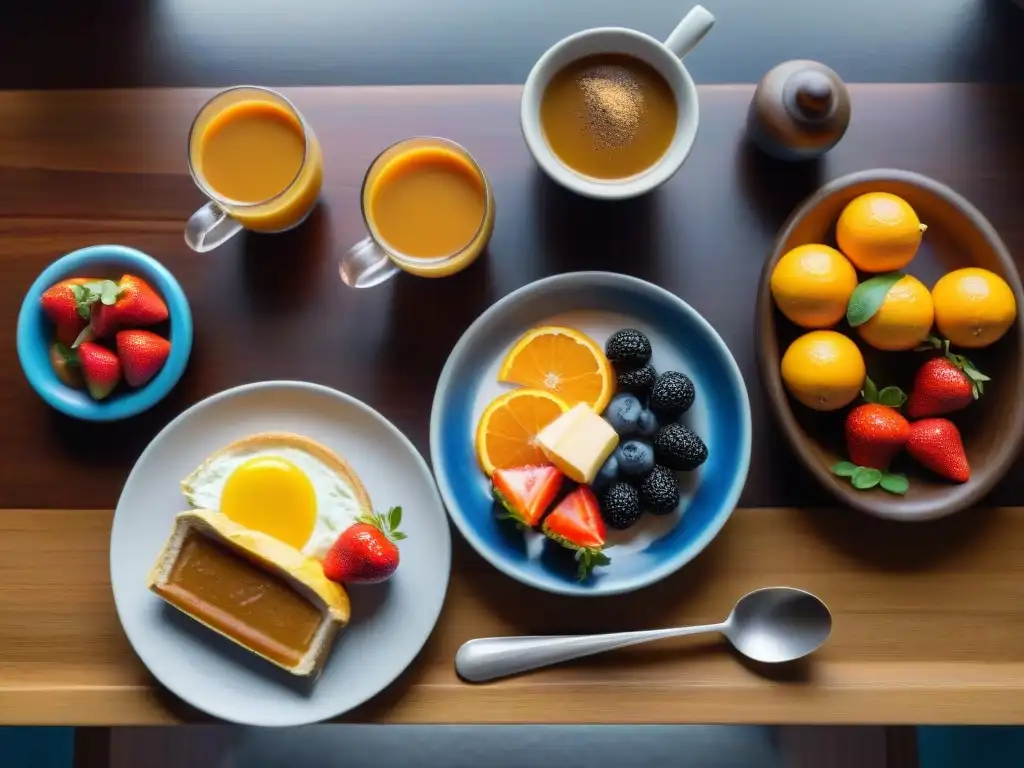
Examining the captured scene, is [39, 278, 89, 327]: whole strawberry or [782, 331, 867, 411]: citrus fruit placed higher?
[39, 278, 89, 327]: whole strawberry

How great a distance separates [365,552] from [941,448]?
0.92 m

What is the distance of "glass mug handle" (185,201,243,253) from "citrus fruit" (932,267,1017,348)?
3.78ft

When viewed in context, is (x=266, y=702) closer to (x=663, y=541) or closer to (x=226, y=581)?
(x=226, y=581)

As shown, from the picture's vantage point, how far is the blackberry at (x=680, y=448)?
1.39 m

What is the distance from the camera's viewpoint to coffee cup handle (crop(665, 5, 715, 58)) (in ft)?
4.53

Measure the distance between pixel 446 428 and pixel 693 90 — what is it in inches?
25.8

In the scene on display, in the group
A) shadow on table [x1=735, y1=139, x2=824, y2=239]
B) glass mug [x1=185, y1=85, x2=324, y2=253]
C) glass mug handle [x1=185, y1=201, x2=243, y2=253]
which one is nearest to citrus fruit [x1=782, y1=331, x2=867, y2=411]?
shadow on table [x1=735, y1=139, x2=824, y2=239]

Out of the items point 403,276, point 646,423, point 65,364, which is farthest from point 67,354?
point 646,423

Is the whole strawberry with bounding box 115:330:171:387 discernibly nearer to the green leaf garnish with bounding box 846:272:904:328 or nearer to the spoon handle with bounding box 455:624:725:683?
the spoon handle with bounding box 455:624:725:683

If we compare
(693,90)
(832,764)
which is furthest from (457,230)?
(832,764)

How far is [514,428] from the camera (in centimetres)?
146

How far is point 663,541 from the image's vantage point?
1454mm

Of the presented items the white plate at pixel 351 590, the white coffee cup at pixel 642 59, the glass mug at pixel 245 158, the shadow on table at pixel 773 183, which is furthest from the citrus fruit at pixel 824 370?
the glass mug at pixel 245 158

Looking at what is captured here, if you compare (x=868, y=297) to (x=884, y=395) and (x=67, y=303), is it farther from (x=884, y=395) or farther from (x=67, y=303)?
(x=67, y=303)
